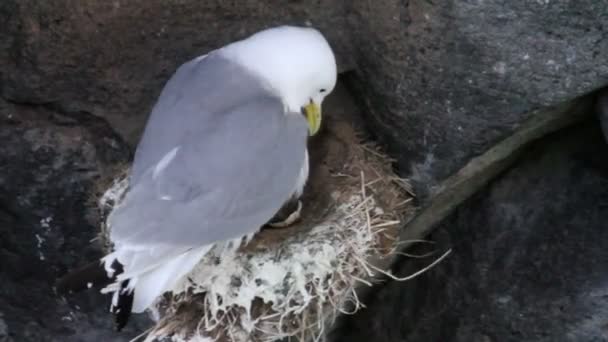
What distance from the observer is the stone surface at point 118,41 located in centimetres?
142

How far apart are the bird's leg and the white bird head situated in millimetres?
224

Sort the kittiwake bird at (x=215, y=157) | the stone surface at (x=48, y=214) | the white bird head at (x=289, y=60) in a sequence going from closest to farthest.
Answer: the kittiwake bird at (x=215, y=157) < the white bird head at (x=289, y=60) < the stone surface at (x=48, y=214)

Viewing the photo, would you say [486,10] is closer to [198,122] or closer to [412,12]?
[412,12]

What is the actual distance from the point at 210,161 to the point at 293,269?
0.88 ft

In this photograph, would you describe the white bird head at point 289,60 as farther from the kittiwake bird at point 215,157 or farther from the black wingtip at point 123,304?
the black wingtip at point 123,304

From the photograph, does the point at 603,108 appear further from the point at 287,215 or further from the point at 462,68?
the point at 287,215

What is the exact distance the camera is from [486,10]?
1242mm

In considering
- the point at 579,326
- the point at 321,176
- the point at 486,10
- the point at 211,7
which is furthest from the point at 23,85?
the point at 579,326

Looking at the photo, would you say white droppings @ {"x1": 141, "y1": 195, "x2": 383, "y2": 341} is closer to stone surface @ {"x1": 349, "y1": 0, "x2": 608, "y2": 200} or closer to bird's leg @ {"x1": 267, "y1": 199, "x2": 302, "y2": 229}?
bird's leg @ {"x1": 267, "y1": 199, "x2": 302, "y2": 229}

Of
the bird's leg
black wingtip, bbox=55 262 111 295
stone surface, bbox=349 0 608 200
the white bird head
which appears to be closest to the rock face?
stone surface, bbox=349 0 608 200

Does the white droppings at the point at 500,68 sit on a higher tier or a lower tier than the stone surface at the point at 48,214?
higher

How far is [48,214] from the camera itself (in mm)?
1575

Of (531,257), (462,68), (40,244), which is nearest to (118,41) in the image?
(40,244)

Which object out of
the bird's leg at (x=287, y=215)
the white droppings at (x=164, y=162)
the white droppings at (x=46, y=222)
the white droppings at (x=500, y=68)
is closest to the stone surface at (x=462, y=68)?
the white droppings at (x=500, y=68)
